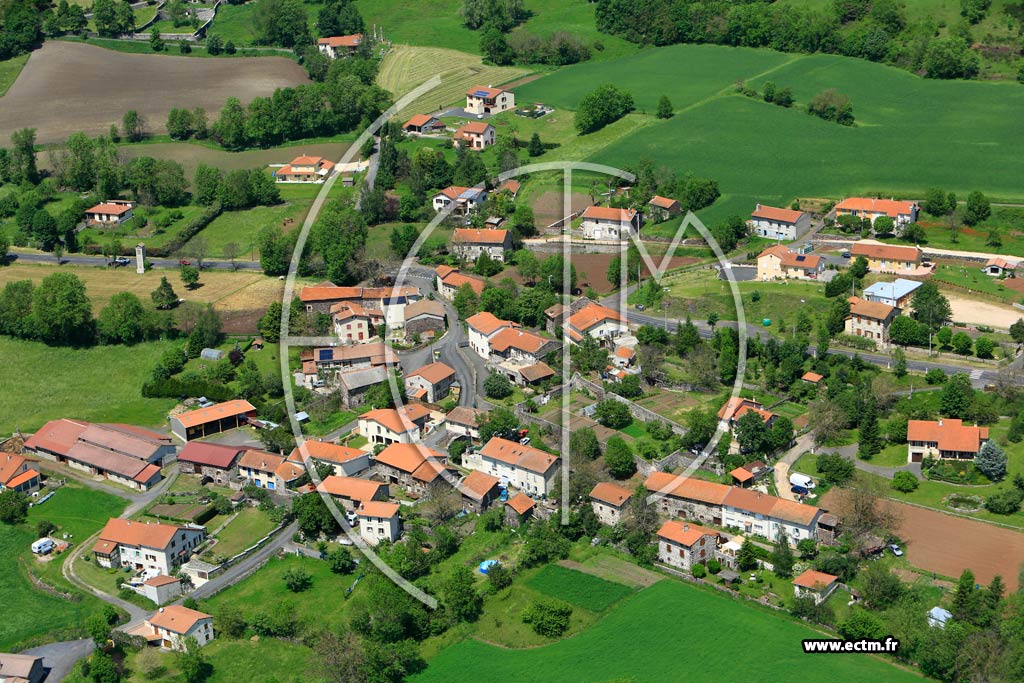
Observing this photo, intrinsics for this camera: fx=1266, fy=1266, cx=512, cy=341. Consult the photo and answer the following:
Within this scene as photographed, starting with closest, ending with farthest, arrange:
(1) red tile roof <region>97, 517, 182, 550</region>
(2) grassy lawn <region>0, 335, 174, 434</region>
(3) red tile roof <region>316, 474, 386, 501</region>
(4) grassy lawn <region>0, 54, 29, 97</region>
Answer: (1) red tile roof <region>97, 517, 182, 550</region>, (3) red tile roof <region>316, 474, 386, 501</region>, (2) grassy lawn <region>0, 335, 174, 434</region>, (4) grassy lawn <region>0, 54, 29, 97</region>

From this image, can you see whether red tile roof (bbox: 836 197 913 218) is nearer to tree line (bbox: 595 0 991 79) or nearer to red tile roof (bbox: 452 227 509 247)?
red tile roof (bbox: 452 227 509 247)

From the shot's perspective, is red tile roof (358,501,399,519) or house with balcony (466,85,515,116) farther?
house with balcony (466,85,515,116)

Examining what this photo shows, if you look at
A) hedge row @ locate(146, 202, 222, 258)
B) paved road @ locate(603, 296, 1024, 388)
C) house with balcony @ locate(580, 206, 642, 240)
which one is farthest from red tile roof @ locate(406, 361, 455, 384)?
hedge row @ locate(146, 202, 222, 258)

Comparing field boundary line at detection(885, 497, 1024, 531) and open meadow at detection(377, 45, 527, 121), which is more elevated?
open meadow at detection(377, 45, 527, 121)

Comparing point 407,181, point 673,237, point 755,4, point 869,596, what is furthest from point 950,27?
point 869,596

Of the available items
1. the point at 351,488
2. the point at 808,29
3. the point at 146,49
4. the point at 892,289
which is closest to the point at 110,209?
the point at 146,49
